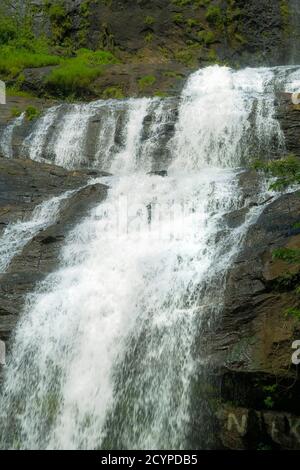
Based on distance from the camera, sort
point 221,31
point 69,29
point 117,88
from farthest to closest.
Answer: point 69,29, point 221,31, point 117,88

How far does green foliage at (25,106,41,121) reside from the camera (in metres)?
19.9

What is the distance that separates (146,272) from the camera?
10.4m

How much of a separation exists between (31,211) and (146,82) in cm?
997

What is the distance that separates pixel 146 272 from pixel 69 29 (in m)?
22.7

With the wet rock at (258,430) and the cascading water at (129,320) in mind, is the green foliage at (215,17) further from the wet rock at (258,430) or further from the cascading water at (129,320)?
the wet rock at (258,430)

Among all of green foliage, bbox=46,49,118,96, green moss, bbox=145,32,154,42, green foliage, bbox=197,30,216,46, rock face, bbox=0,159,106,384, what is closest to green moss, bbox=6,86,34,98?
green foliage, bbox=46,49,118,96

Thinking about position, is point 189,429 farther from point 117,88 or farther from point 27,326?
point 117,88

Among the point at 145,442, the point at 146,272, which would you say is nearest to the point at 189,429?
the point at 145,442

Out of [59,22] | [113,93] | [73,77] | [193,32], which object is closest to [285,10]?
[193,32]

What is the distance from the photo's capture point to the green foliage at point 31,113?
19906 millimetres

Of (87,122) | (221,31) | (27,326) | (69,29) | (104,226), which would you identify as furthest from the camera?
(69,29)

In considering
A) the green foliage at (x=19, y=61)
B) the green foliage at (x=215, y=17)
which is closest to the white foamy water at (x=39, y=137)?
the green foliage at (x=19, y=61)

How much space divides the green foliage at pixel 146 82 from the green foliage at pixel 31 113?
4232 millimetres
